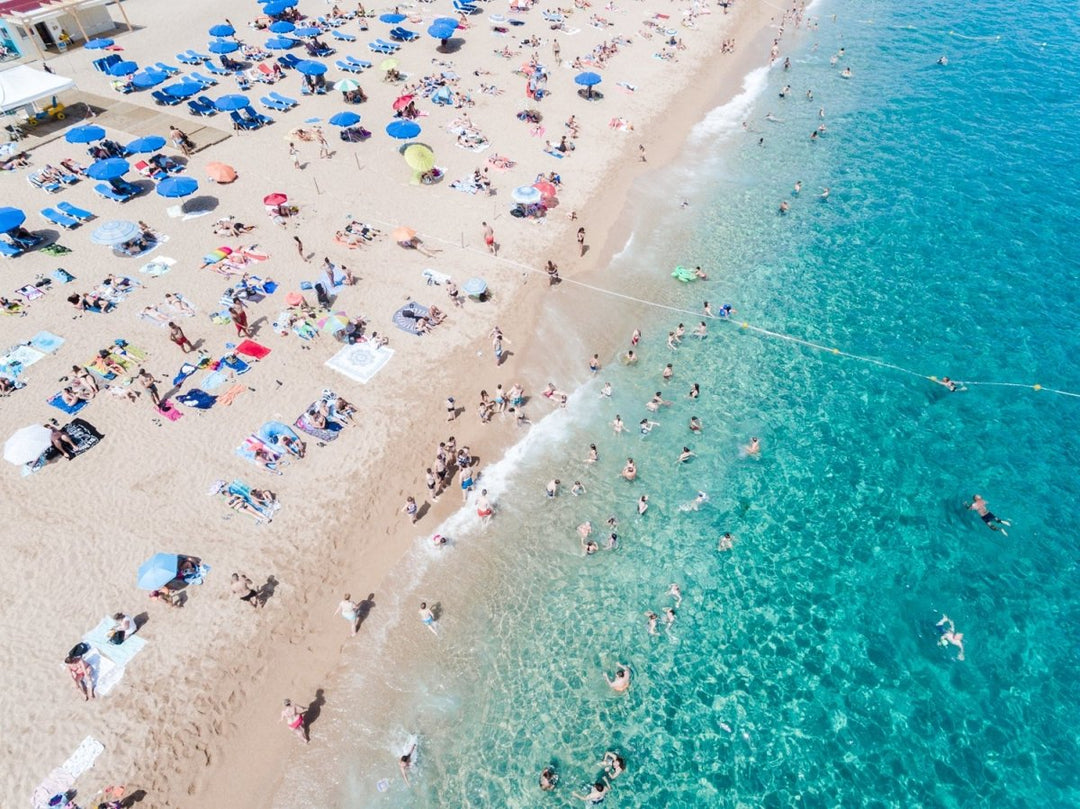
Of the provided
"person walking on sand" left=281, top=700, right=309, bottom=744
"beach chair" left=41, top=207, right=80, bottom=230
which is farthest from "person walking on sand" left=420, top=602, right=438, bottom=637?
"beach chair" left=41, top=207, right=80, bottom=230

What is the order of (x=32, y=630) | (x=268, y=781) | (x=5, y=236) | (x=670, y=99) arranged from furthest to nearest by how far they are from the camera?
(x=670, y=99) < (x=5, y=236) < (x=32, y=630) < (x=268, y=781)

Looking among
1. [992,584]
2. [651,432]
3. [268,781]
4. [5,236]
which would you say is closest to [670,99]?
[651,432]

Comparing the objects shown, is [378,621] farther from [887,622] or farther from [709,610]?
[887,622]

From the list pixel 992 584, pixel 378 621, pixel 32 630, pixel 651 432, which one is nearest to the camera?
pixel 32 630

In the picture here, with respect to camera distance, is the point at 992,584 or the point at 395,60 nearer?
the point at 992,584

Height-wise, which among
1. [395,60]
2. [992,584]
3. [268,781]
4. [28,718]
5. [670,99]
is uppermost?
[395,60]

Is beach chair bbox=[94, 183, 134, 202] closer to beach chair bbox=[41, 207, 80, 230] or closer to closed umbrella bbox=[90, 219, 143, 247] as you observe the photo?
beach chair bbox=[41, 207, 80, 230]

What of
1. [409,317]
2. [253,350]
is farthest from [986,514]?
[253,350]
